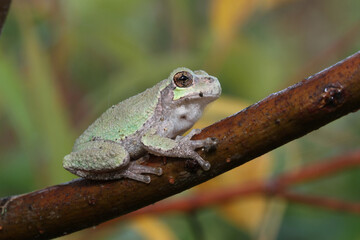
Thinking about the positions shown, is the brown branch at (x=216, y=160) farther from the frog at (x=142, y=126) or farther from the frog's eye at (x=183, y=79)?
the frog's eye at (x=183, y=79)

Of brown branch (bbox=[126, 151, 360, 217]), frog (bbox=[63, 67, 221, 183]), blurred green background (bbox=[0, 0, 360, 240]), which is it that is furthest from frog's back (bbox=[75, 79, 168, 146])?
brown branch (bbox=[126, 151, 360, 217])

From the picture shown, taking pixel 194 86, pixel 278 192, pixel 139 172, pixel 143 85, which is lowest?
pixel 139 172

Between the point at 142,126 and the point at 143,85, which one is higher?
the point at 143,85

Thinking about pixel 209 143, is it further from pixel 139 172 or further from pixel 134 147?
pixel 134 147

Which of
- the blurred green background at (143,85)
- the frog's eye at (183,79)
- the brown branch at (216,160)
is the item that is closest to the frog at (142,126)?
the frog's eye at (183,79)

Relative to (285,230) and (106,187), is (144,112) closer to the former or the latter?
(106,187)

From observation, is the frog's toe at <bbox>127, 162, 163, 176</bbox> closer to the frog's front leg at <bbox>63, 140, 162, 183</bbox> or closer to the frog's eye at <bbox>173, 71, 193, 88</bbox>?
the frog's front leg at <bbox>63, 140, 162, 183</bbox>

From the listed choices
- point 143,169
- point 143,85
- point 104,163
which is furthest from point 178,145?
point 143,85

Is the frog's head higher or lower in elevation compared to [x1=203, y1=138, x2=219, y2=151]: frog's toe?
higher
